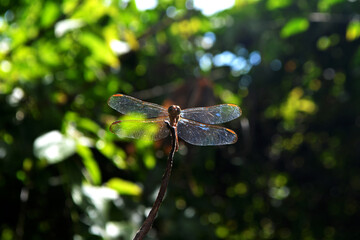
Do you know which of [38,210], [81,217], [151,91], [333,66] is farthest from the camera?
[333,66]

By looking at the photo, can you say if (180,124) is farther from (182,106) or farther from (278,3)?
(278,3)

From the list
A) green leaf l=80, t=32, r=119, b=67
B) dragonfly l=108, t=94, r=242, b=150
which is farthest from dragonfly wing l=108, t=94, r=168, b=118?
green leaf l=80, t=32, r=119, b=67

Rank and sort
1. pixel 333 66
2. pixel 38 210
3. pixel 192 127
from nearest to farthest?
pixel 192 127, pixel 38 210, pixel 333 66

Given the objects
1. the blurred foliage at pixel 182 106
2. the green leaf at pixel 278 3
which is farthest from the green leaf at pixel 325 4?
the green leaf at pixel 278 3

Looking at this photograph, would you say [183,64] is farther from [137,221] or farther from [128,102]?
[128,102]

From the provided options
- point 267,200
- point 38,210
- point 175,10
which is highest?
point 175,10

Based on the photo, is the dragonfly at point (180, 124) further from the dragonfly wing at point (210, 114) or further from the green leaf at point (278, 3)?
the green leaf at point (278, 3)

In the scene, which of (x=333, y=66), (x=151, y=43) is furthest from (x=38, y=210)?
(x=333, y=66)

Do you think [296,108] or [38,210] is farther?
[296,108]
